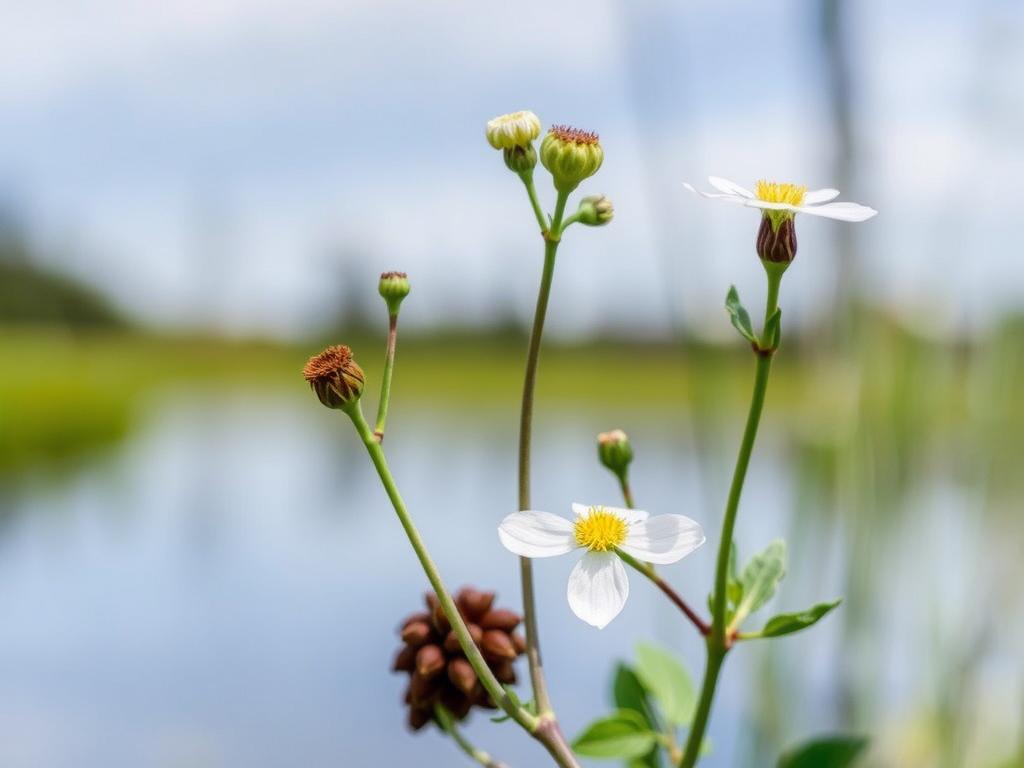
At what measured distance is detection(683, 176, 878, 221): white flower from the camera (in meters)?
0.37

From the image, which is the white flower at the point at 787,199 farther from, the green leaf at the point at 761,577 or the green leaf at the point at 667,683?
the green leaf at the point at 667,683

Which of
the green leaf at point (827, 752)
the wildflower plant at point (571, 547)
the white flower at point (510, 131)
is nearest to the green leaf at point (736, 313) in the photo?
the wildflower plant at point (571, 547)

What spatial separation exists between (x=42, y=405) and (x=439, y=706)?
45.0 feet

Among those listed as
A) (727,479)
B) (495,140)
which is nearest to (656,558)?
(495,140)

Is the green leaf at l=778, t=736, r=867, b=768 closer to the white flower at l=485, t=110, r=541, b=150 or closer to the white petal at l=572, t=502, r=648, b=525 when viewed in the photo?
the white petal at l=572, t=502, r=648, b=525

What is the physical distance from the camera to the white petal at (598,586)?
1.17 feet

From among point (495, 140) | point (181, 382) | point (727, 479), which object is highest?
point (495, 140)

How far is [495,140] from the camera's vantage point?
16.3 inches

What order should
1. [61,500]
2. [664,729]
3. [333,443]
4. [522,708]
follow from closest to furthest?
[522,708] → [664,729] → [61,500] → [333,443]

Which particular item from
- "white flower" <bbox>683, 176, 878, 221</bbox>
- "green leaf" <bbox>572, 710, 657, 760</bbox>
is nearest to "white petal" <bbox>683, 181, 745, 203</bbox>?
"white flower" <bbox>683, 176, 878, 221</bbox>

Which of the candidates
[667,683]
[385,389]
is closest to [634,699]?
[667,683]

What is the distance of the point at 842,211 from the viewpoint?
0.38m

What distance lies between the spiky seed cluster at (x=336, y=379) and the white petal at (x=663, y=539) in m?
0.11

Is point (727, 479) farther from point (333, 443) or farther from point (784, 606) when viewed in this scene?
point (333, 443)
